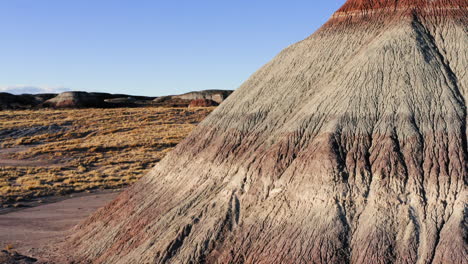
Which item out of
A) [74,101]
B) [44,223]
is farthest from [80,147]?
[74,101]

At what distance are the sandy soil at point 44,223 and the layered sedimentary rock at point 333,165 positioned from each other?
2.54 metres

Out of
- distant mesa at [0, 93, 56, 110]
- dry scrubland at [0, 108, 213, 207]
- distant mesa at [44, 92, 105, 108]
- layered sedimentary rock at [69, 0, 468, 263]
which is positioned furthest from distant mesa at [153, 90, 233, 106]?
layered sedimentary rock at [69, 0, 468, 263]

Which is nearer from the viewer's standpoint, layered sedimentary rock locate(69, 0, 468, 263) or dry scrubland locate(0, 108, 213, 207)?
layered sedimentary rock locate(69, 0, 468, 263)

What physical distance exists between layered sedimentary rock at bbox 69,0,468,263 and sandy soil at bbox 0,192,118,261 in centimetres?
254

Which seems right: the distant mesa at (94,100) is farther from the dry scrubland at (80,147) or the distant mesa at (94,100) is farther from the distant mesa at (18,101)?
the dry scrubland at (80,147)

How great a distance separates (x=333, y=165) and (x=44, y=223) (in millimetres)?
19832

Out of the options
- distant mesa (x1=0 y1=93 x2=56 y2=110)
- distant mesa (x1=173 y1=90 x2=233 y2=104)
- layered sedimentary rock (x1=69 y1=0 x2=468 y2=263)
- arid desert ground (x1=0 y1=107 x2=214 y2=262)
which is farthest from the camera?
distant mesa (x1=0 y1=93 x2=56 y2=110)

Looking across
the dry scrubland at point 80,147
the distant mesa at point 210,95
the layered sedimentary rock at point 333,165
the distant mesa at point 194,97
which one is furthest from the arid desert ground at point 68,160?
the distant mesa at point 194,97

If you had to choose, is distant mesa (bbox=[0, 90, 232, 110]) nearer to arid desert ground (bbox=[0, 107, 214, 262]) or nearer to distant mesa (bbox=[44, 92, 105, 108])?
distant mesa (bbox=[44, 92, 105, 108])

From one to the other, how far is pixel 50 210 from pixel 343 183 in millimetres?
23821

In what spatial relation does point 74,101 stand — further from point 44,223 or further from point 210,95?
point 44,223

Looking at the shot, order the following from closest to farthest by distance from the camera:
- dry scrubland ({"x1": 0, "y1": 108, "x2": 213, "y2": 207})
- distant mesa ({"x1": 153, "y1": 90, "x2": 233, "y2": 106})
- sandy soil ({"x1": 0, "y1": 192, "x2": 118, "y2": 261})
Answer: sandy soil ({"x1": 0, "y1": 192, "x2": 118, "y2": 261}) → dry scrubland ({"x1": 0, "y1": 108, "x2": 213, "y2": 207}) → distant mesa ({"x1": 153, "y1": 90, "x2": 233, "y2": 106})

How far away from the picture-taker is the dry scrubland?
1643 inches

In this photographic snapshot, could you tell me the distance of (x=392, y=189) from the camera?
14.6 meters
